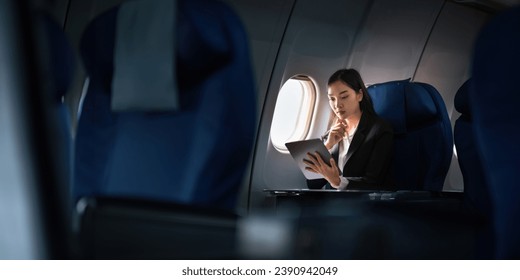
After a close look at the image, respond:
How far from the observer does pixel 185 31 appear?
108cm

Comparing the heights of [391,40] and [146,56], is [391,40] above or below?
above

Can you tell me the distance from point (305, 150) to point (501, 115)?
1249 mm

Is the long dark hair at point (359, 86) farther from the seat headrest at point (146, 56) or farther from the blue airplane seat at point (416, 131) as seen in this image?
the seat headrest at point (146, 56)

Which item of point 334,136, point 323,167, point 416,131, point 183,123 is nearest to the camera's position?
point 183,123

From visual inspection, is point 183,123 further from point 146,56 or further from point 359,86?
point 359,86

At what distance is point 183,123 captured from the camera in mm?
1199

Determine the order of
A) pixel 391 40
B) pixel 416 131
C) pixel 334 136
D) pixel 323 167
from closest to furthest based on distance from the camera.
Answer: pixel 323 167 → pixel 334 136 → pixel 416 131 → pixel 391 40

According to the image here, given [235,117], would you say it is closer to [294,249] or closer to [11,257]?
[294,249]

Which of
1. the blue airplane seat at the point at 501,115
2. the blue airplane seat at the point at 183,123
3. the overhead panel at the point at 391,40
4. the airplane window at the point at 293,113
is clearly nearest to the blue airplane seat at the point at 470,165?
the blue airplane seat at the point at 501,115

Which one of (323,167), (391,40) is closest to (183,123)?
(323,167)

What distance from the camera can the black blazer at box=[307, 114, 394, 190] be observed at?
224 cm

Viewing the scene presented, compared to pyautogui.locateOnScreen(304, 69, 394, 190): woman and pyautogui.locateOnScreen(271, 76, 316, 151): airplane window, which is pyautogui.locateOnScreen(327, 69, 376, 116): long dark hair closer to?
pyautogui.locateOnScreen(304, 69, 394, 190): woman

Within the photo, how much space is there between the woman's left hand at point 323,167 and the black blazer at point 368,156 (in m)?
0.04

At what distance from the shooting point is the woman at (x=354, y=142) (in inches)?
85.5
